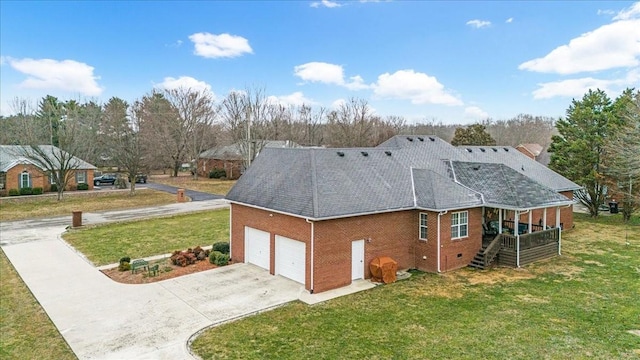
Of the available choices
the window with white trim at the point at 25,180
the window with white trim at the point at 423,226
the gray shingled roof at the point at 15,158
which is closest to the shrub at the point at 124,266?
the window with white trim at the point at 423,226

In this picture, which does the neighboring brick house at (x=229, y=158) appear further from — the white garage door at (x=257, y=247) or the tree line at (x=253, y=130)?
the white garage door at (x=257, y=247)

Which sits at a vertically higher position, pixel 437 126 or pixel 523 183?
pixel 437 126

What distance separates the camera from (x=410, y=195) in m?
17.8

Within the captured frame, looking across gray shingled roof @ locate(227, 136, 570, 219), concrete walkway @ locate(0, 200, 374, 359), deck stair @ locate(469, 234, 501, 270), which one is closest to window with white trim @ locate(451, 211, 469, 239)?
gray shingled roof @ locate(227, 136, 570, 219)

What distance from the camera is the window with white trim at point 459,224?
17266mm

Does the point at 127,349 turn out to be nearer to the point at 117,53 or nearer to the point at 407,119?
the point at 117,53

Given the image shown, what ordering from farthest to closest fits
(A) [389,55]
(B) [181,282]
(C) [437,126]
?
(C) [437,126]
(A) [389,55]
(B) [181,282]

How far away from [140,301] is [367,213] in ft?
29.7

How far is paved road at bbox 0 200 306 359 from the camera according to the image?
10617mm

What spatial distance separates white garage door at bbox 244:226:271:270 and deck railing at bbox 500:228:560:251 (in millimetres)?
10887

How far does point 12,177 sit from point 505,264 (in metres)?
44.7

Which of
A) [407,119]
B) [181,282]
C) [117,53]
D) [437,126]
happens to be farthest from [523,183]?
[437,126]

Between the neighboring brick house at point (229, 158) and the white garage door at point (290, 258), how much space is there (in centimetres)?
3538

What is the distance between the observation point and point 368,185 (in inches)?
685
